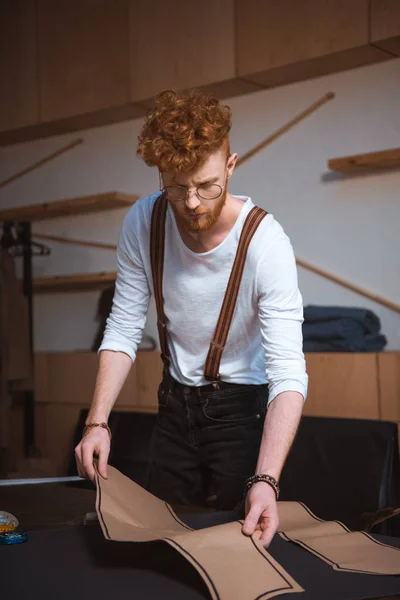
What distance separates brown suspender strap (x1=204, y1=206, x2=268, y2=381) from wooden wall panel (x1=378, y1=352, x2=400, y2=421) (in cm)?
133

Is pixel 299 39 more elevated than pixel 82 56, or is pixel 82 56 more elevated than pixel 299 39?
pixel 82 56

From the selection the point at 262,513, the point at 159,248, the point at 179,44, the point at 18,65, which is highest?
the point at 18,65

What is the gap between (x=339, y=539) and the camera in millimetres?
1157

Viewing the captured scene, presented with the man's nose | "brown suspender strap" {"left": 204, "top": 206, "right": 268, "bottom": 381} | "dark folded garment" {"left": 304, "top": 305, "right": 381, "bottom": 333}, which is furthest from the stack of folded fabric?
the man's nose

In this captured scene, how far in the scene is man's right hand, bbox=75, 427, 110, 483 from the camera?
1.38m

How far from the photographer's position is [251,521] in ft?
3.63

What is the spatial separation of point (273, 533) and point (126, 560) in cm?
21

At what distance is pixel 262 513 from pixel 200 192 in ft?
2.12

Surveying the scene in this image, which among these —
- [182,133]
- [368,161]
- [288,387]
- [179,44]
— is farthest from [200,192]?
[179,44]

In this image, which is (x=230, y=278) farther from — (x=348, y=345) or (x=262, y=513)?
(x=348, y=345)

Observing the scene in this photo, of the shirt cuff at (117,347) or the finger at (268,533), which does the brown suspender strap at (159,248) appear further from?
the finger at (268,533)

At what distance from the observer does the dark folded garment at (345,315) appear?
10.1ft

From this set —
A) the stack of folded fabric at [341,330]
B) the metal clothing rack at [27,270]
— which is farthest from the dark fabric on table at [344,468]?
the metal clothing rack at [27,270]

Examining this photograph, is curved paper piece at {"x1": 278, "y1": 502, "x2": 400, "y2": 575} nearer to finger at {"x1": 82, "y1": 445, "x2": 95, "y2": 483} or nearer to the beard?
finger at {"x1": 82, "y1": 445, "x2": 95, "y2": 483}
